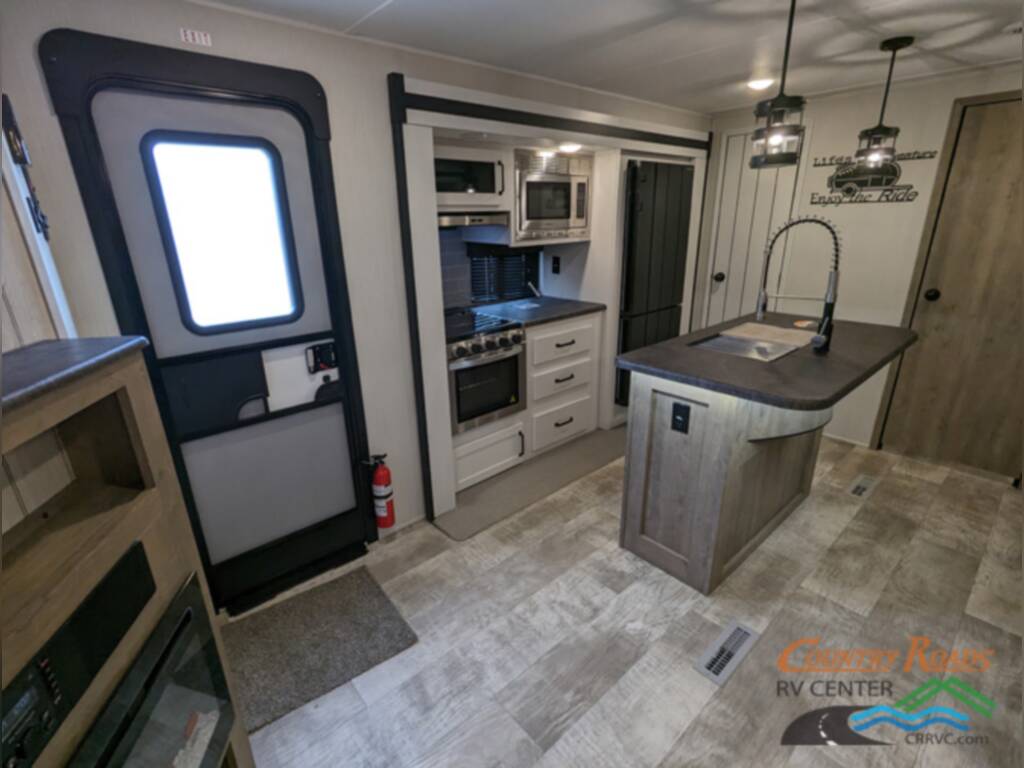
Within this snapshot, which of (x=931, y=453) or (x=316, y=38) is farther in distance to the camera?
(x=931, y=453)

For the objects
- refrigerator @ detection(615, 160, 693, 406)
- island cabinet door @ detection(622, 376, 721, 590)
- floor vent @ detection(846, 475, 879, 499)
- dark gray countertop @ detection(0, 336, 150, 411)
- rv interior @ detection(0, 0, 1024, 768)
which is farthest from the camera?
refrigerator @ detection(615, 160, 693, 406)

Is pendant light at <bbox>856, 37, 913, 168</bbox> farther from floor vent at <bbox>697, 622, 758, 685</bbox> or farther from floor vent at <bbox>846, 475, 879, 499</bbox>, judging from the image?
floor vent at <bbox>697, 622, 758, 685</bbox>

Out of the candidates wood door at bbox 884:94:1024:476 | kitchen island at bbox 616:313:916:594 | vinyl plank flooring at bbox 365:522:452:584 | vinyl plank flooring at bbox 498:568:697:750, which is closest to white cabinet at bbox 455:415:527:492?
vinyl plank flooring at bbox 365:522:452:584

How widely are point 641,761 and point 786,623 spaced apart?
935 millimetres

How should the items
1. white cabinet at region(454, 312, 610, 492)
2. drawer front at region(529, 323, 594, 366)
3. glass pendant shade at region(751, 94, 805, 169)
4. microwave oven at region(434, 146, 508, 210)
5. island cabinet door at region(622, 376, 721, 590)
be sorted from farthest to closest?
drawer front at region(529, 323, 594, 366) < white cabinet at region(454, 312, 610, 492) < microwave oven at region(434, 146, 508, 210) < island cabinet door at region(622, 376, 721, 590) < glass pendant shade at region(751, 94, 805, 169)

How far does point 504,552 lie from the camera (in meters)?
2.51

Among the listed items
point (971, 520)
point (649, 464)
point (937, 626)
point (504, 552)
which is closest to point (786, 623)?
point (937, 626)

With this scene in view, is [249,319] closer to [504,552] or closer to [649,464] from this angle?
[504,552]

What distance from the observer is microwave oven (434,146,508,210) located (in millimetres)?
2693

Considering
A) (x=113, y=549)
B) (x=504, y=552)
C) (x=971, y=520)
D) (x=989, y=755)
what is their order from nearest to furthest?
1. (x=113, y=549)
2. (x=989, y=755)
3. (x=504, y=552)
4. (x=971, y=520)

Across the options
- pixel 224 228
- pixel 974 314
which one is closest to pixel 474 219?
Result: pixel 224 228

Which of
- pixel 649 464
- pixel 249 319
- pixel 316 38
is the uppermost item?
pixel 316 38

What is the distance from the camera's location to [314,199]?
6.63ft

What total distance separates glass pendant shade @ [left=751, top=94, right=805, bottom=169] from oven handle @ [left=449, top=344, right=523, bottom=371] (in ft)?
5.45
